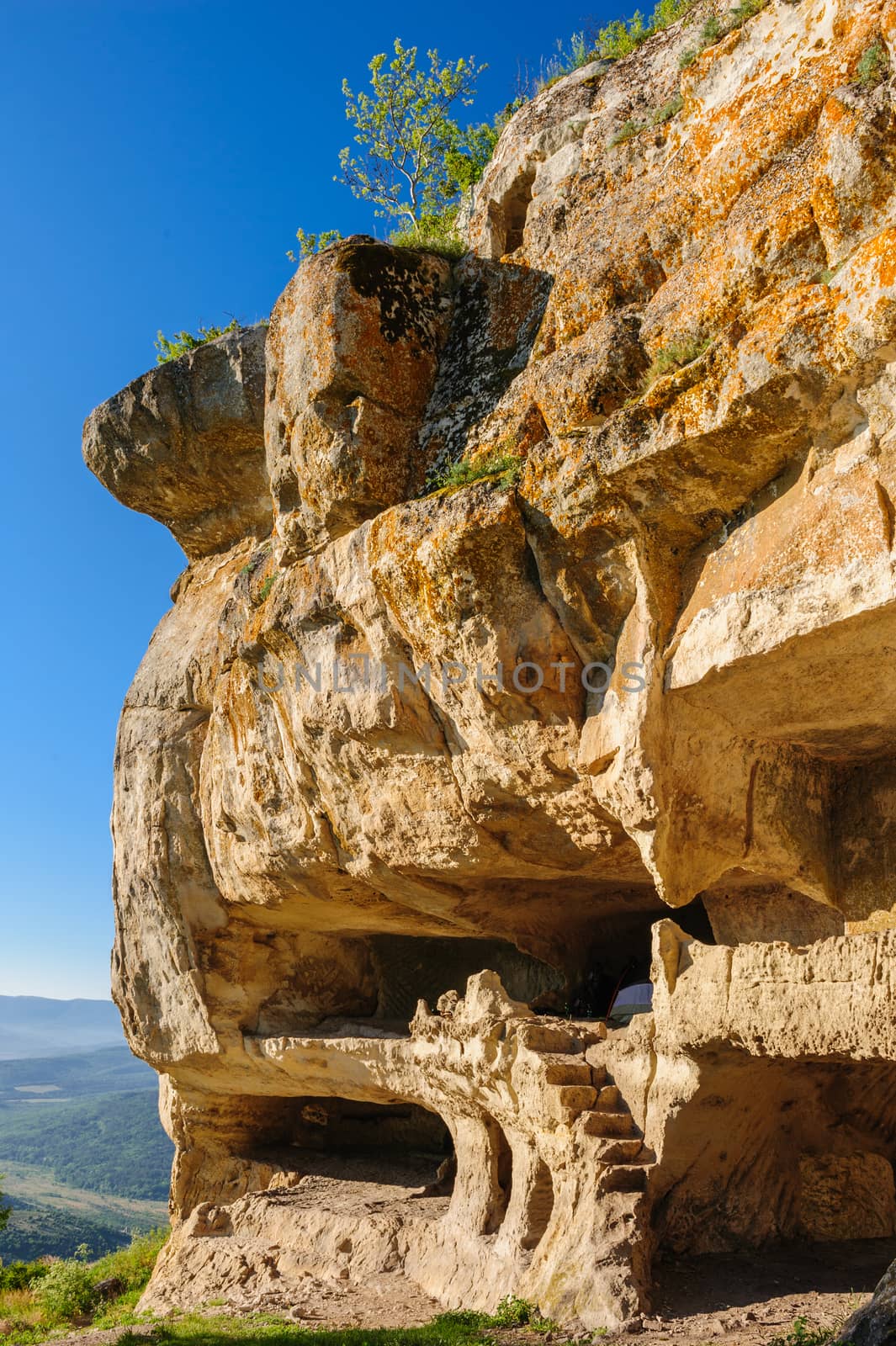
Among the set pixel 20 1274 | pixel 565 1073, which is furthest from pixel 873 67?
pixel 20 1274

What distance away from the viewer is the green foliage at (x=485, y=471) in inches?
327

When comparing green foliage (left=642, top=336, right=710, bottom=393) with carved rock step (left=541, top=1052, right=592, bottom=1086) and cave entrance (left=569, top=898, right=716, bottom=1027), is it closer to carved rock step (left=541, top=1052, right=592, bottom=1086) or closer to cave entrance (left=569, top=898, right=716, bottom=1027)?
carved rock step (left=541, top=1052, right=592, bottom=1086)

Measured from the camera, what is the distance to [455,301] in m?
10.7

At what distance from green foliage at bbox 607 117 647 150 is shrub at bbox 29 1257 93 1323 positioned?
1339cm

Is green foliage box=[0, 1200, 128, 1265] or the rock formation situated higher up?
the rock formation

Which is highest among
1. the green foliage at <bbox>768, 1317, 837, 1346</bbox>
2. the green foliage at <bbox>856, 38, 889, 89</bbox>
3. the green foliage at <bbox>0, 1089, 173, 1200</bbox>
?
the green foliage at <bbox>856, 38, 889, 89</bbox>

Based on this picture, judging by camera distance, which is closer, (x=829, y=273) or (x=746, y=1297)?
(x=829, y=273)

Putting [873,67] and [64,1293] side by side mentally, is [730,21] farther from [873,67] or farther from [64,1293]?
[64,1293]

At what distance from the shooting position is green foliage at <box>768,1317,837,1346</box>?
6.17m

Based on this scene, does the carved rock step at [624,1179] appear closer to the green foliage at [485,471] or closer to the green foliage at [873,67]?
the green foliage at [485,471]

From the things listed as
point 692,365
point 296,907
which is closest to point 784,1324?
point 692,365

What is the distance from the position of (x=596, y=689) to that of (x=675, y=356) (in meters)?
2.33

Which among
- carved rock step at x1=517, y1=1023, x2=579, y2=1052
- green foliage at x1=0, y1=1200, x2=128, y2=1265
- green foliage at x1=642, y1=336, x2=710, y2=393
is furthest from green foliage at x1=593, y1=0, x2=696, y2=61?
green foliage at x1=0, y1=1200, x2=128, y2=1265

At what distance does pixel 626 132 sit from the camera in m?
9.16
